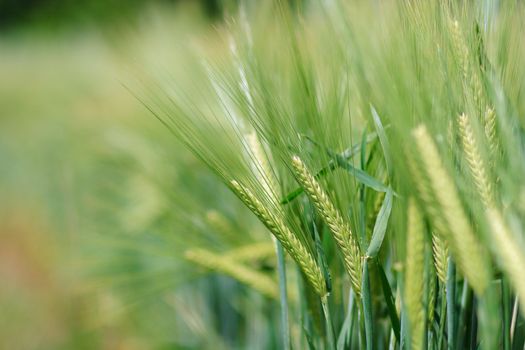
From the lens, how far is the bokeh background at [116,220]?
91 centimetres

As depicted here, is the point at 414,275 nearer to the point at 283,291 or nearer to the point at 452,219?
the point at 452,219

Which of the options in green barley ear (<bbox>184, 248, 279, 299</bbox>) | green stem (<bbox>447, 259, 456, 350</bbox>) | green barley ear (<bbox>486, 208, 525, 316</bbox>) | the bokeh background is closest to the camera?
green barley ear (<bbox>486, 208, 525, 316</bbox>)

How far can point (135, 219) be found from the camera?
119 cm

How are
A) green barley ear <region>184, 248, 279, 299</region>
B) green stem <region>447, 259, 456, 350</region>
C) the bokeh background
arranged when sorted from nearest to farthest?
green stem <region>447, 259, 456, 350</region> < green barley ear <region>184, 248, 279, 299</region> < the bokeh background

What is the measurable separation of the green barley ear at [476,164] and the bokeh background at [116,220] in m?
0.22

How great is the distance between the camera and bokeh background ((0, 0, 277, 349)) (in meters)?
0.91

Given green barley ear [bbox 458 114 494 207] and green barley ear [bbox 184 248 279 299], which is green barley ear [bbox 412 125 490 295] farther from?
green barley ear [bbox 184 248 279 299]

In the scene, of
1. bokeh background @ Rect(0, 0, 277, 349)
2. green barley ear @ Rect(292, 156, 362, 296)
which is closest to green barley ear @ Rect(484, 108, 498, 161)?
green barley ear @ Rect(292, 156, 362, 296)

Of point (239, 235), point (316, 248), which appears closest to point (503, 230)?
point (316, 248)

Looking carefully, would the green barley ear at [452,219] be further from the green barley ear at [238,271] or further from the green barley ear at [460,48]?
the green barley ear at [238,271]

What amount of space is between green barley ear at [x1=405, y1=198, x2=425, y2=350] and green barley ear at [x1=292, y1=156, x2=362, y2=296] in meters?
0.05

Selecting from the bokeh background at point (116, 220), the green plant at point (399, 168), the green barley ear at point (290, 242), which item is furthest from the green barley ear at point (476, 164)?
the bokeh background at point (116, 220)

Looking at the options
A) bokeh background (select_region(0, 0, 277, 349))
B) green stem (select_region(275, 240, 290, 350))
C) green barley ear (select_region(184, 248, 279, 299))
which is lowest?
green stem (select_region(275, 240, 290, 350))

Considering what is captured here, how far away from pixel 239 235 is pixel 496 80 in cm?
41
